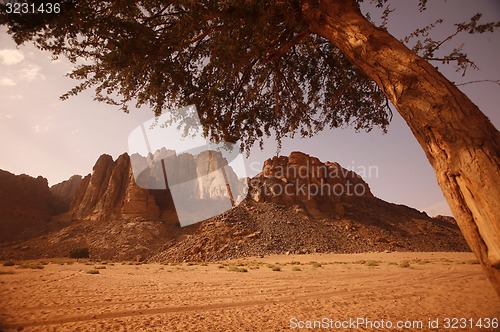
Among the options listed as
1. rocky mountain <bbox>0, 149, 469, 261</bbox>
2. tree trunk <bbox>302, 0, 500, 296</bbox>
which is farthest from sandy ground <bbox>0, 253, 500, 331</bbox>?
rocky mountain <bbox>0, 149, 469, 261</bbox>

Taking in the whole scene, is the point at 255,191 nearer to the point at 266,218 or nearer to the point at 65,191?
the point at 266,218

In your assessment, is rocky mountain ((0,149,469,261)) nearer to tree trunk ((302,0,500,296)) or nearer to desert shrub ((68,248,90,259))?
desert shrub ((68,248,90,259))

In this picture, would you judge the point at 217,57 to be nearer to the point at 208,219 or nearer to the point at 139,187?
the point at 208,219

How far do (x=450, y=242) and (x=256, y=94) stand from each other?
57318 mm

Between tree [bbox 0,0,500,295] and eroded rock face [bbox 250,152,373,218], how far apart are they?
4640 cm

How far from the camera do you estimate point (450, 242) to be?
4678cm

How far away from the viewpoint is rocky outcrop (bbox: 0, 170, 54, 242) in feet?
173

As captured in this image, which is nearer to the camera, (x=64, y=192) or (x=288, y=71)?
(x=288, y=71)

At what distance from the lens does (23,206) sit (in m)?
58.2

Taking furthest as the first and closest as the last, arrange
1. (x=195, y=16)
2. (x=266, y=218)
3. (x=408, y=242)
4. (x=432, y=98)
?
(x=266, y=218) → (x=408, y=242) → (x=195, y=16) → (x=432, y=98)

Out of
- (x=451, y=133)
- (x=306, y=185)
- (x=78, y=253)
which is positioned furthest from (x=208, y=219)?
(x=451, y=133)

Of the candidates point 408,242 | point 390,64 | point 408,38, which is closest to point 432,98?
point 390,64

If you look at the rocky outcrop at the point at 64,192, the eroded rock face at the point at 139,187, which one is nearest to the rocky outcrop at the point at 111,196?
the eroded rock face at the point at 139,187

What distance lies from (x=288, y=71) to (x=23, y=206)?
75863 mm
